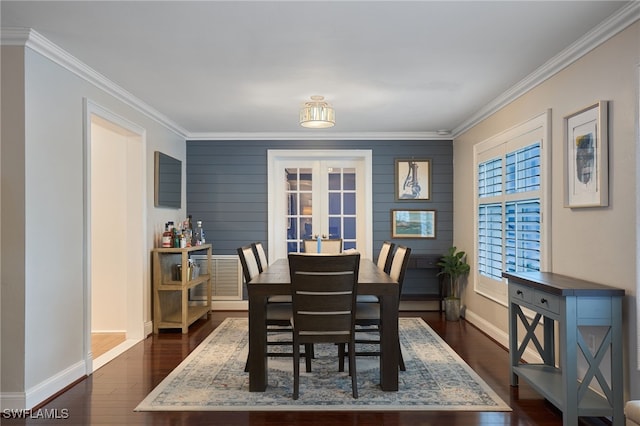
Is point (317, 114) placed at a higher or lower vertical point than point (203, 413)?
higher

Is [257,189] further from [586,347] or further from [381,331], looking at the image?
[586,347]

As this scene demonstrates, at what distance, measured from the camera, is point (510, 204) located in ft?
15.4

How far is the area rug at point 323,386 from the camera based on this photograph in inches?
127

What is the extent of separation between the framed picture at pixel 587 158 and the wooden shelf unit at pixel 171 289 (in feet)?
12.8

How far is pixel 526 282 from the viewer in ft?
10.9

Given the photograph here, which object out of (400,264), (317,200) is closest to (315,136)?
(317,200)

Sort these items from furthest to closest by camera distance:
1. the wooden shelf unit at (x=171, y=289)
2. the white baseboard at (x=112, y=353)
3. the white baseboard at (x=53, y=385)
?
the wooden shelf unit at (x=171, y=289)
the white baseboard at (x=112, y=353)
the white baseboard at (x=53, y=385)

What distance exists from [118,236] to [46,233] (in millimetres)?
1991

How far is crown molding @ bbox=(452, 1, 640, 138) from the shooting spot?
279cm

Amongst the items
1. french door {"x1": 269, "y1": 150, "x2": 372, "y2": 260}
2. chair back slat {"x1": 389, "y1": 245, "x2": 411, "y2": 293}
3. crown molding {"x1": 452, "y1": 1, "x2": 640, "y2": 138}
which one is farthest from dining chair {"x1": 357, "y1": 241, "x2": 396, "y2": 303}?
french door {"x1": 269, "y1": 150, "x2": 372, "y2": 260}

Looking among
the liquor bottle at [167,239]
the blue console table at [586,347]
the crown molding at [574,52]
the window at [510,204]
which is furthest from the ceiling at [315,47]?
the blue console table at [586,347]

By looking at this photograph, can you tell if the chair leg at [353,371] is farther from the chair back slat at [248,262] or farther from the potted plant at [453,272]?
the potted plant at [453,272]

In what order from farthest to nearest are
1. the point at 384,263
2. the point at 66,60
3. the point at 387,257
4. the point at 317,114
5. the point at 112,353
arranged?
the point at 384,263, the point at 387,257, the point at 112,353, the point at 317,114, the point at 66,60

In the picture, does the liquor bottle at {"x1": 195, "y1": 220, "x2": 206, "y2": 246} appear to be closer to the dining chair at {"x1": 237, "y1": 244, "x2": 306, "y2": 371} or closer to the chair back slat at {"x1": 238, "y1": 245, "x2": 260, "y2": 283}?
the chair back slat at {"x1": 238, "y1": 245, "x2": 260, "y2": 283}
